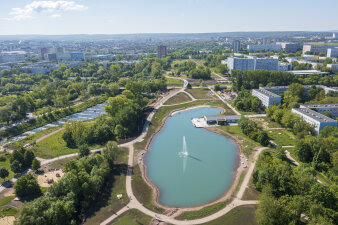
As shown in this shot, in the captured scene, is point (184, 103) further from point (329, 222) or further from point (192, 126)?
point (329, 222)

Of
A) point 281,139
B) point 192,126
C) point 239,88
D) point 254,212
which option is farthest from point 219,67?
point 254,212

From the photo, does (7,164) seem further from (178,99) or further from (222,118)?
(178,99)

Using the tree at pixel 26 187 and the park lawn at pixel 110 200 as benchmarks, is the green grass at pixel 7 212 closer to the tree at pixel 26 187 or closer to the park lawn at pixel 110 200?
the tree at pixel 26 187

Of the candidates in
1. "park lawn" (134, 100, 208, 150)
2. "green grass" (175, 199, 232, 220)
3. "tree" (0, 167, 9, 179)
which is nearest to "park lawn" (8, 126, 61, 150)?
"tree" (0, 167, 9, 179)

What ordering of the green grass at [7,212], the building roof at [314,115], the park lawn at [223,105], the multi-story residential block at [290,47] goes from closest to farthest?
the green grass at [7,212]
the building roof at [314,115]
the park lawn at [223,105]
the multi-story residential block at [290,47]

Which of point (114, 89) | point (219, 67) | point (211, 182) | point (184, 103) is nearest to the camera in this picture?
point (211, 182)

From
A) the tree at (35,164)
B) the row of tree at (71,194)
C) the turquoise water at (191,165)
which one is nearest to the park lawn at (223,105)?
the turquoise water at (191,165)

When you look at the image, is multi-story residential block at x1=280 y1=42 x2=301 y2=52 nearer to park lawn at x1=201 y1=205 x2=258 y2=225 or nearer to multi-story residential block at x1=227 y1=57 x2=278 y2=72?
multi-story residential block at x1=227 y1=57 x2=278 y2=72
